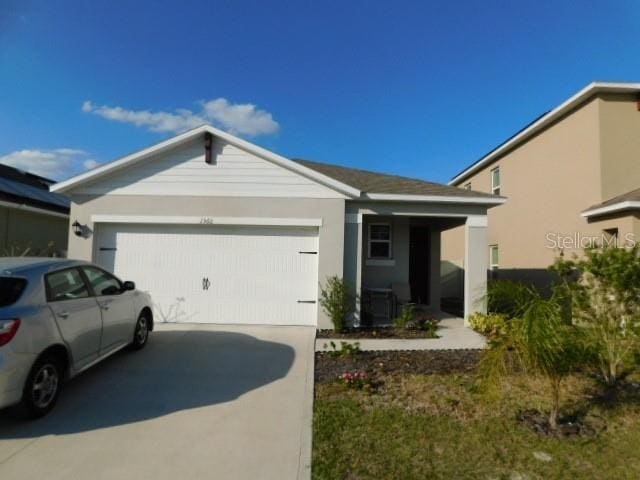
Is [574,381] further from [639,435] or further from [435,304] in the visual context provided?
[435,304]

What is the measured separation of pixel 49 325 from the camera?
12.0 ft

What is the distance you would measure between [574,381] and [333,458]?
3935 mm

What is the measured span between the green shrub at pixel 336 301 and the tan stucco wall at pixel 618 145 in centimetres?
784

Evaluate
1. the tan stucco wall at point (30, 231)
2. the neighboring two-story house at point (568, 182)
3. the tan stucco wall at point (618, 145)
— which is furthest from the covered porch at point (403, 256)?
the tan stucco wall at point (30, 231)

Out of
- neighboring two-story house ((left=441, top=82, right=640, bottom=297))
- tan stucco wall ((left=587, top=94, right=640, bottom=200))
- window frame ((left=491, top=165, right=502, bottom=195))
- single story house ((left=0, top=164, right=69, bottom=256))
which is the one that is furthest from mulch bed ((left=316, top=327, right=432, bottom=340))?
window frame ((left=491, top=165, right=502, bottom=195))

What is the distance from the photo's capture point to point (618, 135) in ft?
31.3

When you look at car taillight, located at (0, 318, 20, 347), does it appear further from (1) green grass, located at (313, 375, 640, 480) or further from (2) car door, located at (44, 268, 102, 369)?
(1) green grass, located at (313, 375, 640, 480)

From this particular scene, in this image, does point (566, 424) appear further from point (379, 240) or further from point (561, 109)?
point (561, 109)

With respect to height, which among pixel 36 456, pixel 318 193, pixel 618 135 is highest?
pixel 618 135

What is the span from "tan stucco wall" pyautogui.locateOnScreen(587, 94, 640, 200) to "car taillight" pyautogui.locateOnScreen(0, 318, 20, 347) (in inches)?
492

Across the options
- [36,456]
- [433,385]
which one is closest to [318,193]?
[433,385]

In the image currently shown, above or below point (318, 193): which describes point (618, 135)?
above

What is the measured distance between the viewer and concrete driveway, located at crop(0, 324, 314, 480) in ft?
9.79

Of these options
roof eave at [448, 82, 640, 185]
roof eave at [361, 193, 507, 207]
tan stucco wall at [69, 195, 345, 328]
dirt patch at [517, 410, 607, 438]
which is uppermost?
roof eave at [448, 82, 640, 185]
